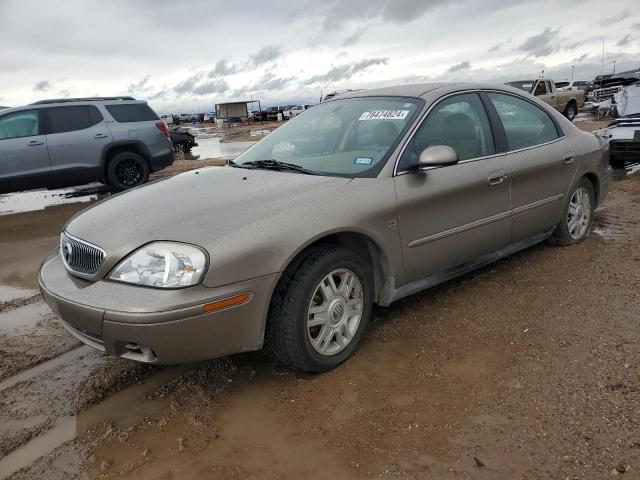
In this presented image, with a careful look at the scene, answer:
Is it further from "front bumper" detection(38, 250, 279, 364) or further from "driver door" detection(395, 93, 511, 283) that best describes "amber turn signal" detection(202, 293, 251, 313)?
"driver door" detection(395, 93, 511, 283)

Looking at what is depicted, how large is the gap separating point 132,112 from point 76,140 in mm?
1196

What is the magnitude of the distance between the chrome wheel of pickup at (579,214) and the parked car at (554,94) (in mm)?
12987

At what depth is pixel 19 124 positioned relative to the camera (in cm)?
868

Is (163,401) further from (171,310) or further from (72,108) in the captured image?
(72,108)

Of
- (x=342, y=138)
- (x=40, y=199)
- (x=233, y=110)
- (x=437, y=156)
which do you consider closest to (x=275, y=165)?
(x=342, y=138)

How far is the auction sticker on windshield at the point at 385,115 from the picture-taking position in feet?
11.6

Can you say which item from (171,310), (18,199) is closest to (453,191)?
(171,310)

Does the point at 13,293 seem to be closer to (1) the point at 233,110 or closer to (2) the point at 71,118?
(2) the point at 71,118

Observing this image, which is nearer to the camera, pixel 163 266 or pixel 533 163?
pixel 163 266

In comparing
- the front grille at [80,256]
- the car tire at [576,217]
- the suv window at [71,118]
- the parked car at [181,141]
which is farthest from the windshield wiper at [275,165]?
the parked car at [181,141]

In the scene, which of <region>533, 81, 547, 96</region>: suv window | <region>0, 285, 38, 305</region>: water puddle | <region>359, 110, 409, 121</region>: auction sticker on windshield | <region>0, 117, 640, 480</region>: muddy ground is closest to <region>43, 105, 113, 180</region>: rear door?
<region>0, 285, 38, 305</region>: water puddle

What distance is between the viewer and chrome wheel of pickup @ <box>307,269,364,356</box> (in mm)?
2891

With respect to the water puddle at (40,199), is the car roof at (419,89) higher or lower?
higher

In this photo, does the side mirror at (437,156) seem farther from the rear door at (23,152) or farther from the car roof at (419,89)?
the rear door at (23,152)
